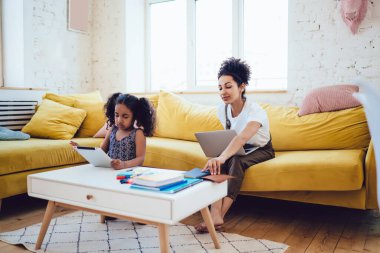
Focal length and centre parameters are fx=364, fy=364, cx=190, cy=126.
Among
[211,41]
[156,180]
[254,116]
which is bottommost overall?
[156,180]

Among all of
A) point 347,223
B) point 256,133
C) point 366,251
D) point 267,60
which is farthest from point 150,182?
point 267,60

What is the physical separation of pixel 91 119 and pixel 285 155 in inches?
69.8

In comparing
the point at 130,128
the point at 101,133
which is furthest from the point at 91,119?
the point at 130,128

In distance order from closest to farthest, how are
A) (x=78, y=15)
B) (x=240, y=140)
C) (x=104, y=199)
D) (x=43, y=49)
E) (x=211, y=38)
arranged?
(x=104, y=199), (x=240, y=140), (x=43, y=49), (x=211, y=38), (x=78, y=15)

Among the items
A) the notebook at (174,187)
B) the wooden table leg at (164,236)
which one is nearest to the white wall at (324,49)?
the notebook at (174,187)

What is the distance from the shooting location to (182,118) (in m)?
3.15

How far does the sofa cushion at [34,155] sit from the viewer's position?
233 cm

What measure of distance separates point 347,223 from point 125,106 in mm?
1572

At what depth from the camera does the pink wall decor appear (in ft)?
9.25

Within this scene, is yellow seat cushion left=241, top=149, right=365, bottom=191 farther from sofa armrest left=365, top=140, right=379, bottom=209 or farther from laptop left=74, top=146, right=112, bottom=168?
laptop left=74, top=146, right=112, bottom=168

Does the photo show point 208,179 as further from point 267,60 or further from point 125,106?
point 267,60

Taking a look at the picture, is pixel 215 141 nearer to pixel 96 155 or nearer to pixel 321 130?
pixel 96 155

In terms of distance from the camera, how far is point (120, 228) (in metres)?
2.18

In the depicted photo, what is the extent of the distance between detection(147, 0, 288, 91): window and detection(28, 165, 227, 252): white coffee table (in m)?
2.20
